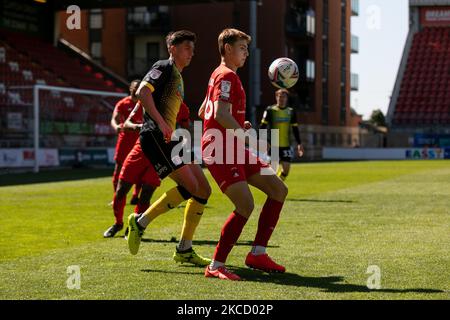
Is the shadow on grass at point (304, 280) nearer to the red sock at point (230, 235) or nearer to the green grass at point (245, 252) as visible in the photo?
the green grass at point (245, 252)

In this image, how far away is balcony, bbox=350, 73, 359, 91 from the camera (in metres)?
66.0

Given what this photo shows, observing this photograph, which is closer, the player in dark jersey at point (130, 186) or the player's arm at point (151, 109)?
the player's arm at point (151, 109)

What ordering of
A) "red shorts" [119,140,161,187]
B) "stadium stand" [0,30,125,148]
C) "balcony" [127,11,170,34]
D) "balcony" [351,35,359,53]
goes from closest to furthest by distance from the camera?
"red shorts" [119,140,161,187] < "stadium stand" [0,30,125,148] < "balcony" [127,11,170,34] < "balcony" [351,35,359,53]

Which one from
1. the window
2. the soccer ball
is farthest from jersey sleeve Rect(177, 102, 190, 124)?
the window

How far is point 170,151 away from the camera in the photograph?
7.55 metres

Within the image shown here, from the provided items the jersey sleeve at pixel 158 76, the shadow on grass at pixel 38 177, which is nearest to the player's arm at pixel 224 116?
the jersey sleeve at pixel 158 76

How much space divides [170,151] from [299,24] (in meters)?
45.7

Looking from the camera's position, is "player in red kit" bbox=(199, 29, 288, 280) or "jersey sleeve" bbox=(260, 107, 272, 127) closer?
"player in red kit" bbox=(199, 29, 288, 280)

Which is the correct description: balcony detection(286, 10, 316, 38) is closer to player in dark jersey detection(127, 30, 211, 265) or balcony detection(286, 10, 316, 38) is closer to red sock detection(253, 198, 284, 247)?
player in dark jersey detection(127, 30, 211, 265)

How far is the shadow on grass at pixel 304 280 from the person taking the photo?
20.4 ft

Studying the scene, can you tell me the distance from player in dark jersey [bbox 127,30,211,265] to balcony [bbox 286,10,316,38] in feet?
146

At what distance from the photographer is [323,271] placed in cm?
723

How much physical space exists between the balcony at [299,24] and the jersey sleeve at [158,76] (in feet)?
147

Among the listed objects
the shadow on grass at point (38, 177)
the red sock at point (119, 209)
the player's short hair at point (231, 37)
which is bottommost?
the shadow on grass at point (38, 177)
